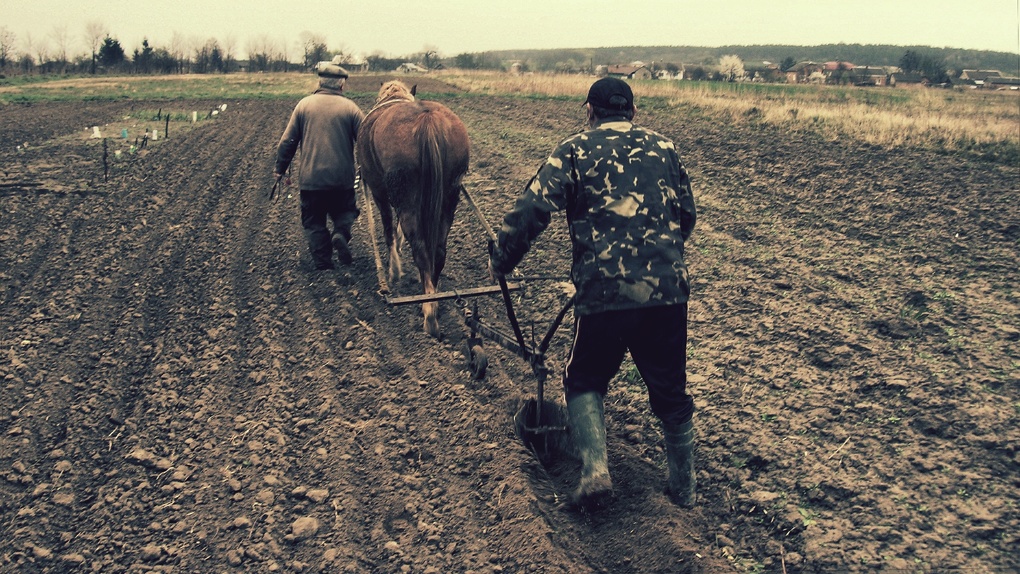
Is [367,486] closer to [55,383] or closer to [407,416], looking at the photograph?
[407,416]

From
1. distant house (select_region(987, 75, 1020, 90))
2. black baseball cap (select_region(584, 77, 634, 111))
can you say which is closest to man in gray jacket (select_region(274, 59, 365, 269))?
black baseball cap (select_region(584, 77, 634, 111))

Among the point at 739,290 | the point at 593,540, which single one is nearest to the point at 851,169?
the point at 739,290

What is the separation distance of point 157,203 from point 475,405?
25.6ft

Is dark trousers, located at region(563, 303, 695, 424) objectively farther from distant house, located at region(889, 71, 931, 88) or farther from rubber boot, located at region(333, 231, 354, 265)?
distant house, located at region(889, 71, 931, 88)

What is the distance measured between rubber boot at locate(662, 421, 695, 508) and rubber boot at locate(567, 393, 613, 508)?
319 mm

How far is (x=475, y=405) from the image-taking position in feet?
15.6

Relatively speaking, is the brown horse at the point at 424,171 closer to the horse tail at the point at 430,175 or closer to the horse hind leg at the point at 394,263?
the horse tail at the point at 430,175

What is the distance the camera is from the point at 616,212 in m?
3.33

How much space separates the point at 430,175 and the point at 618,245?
2827mm

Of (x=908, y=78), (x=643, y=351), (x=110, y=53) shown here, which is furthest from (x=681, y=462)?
(x=908, y=78)

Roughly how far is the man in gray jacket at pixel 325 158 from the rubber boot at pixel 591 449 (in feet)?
14.2

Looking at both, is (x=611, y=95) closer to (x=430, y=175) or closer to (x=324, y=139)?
(x=430, y=175)

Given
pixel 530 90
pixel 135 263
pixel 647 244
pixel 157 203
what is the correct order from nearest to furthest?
1. pixel 647 244
2. pixel 135 263
3. pixel 157 203
4. pixel 530 90

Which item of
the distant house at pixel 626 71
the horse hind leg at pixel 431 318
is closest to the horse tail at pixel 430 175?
the horse hind leg at pixel 431 318
